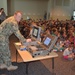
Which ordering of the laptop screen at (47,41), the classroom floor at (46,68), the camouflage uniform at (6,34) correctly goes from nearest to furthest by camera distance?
the laptop screen at (47,41) < the camouflage uniform at (6,34) < the classroom floor at (46,68)

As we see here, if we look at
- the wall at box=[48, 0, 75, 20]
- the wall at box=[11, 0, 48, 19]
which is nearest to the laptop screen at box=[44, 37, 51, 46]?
the wall at box=[11, 0, 48, 19]

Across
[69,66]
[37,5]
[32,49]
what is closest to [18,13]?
[32,49]

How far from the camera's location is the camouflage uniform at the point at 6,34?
10.6ft

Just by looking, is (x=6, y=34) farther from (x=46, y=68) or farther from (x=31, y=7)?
A: (x=31, y=7)

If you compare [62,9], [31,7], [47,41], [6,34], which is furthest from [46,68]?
[62,9]

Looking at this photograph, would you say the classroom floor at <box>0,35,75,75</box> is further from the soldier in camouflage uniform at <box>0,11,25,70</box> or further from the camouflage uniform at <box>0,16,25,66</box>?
the camouflage uniform at <box>0,16,25,66</box>

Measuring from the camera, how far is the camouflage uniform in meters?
3.24

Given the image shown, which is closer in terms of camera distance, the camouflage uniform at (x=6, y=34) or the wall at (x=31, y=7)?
the camouflage uniform at (x=6, y=34)

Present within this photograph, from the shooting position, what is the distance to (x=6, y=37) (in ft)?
11.2

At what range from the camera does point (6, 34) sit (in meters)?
3.36

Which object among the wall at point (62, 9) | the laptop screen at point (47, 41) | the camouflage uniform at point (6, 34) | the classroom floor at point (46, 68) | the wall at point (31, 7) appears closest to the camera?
the laptop screen at point (47, 41)

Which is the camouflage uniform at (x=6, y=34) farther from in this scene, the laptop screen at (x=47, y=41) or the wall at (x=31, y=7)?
the wall at (x=31, y=7)

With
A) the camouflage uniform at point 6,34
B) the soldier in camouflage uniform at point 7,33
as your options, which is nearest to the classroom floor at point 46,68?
the soldier in camouflage uniform at point 7,33

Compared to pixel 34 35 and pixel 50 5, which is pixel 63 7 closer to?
pixel 50 5
